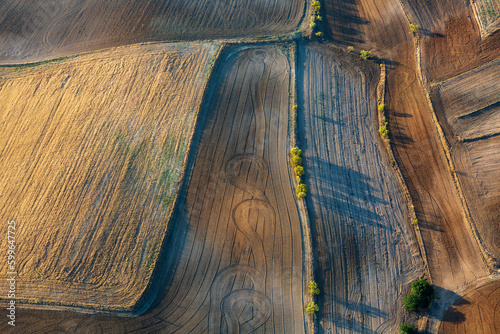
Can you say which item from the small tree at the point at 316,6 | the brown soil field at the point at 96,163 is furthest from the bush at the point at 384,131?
the small tree at the point at 316,6

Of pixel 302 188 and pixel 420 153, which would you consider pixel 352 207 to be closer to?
pixel 302 188

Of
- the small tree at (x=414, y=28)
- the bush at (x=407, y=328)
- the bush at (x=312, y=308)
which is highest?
the small tree at (x=414, y=28)

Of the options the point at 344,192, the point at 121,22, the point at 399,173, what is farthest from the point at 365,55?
the point at 121,22

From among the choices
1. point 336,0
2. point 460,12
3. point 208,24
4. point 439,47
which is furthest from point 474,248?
point 208,24

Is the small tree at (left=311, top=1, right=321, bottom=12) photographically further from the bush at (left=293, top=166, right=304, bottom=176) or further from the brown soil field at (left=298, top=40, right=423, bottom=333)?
the bush at (left=293, top=166, right=304, bottom=176)

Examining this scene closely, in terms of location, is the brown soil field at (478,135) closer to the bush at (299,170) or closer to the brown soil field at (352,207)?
the brown soil field at (352,207)

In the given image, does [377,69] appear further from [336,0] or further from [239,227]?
[239,227]

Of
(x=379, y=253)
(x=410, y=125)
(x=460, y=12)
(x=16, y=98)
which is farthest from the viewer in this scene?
(x=460, y=12)

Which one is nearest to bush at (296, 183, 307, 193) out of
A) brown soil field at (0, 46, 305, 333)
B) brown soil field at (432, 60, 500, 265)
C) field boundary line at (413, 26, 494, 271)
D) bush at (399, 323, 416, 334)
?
brown soil field at (0, 46, 305, 333)
